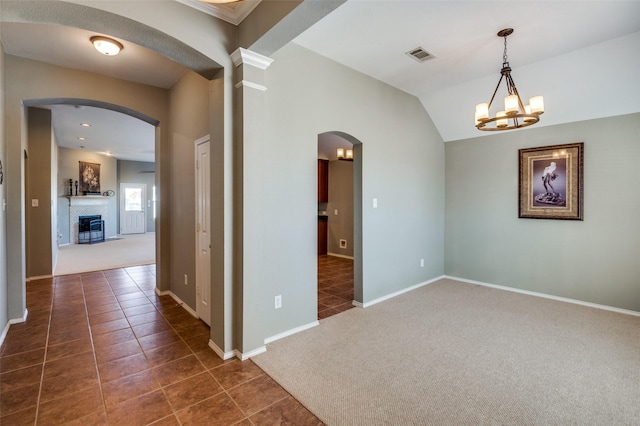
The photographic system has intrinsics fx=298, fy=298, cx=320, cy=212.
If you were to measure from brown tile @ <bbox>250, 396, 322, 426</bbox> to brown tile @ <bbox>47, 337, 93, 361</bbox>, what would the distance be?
191 cm

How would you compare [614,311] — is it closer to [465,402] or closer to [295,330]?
[465,402]

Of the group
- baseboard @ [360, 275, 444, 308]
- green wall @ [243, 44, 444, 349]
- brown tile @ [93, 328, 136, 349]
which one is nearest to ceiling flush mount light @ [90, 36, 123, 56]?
green wall @ [243, 44, 444, 349]

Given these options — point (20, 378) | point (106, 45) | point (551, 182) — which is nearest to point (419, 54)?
point (551, 182)

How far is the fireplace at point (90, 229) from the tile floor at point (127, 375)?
259 inches

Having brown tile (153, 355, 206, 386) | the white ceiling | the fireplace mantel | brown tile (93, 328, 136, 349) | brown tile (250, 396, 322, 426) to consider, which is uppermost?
the white ceiling

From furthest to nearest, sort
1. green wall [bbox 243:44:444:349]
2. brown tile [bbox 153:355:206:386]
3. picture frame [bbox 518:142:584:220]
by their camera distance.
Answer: picture frame [bbox 518:142:584:220], green wall [bbox 243:44:444:349], brown tile [bbox 153:355:206:386]

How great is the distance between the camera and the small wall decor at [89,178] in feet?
30.6

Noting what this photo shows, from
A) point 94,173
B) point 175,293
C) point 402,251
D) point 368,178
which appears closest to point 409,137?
point 368,178

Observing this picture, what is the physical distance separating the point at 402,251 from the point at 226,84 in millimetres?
3194

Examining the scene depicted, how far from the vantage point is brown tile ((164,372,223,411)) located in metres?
2.01

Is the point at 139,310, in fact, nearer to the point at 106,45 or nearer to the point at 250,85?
the point at 106,45

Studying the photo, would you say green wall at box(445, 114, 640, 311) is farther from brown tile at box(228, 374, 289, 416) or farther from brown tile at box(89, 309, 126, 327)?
brown tile at box(89, 309, 126, 327)

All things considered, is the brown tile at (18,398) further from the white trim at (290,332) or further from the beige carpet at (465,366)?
the white trim at (290,332)

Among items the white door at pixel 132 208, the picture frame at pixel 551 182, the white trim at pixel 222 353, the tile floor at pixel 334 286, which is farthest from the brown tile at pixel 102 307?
the white door at pixel 132 208
